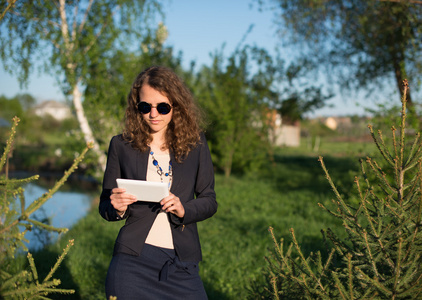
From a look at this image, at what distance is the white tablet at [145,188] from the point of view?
6.46 ft

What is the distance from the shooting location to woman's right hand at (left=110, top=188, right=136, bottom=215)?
2.07 m

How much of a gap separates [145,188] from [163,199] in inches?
4.3

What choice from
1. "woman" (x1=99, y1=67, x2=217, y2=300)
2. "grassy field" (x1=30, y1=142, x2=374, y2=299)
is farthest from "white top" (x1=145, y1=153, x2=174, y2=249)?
"grassy field" (x1=30, y1=142, x2=374, y2=299)

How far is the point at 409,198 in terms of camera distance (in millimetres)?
2047

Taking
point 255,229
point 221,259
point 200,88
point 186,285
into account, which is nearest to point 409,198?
point 186,285

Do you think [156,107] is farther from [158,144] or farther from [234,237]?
[234,237]

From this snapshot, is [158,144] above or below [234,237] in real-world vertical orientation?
above

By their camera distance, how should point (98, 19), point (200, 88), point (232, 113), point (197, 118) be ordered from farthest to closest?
point (200, 88), point (232, 113), point (98, 19), point (197, 118)

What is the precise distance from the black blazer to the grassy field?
27.4 inches

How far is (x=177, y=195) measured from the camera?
2.40 metres

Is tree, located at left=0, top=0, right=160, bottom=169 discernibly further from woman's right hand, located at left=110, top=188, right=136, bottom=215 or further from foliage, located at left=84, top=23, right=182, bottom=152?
woman's right hand, located at left=110, top=188, right=136, bottom=215

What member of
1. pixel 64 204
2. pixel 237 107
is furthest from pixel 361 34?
pixel 64 204

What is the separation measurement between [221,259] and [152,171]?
12.8ft

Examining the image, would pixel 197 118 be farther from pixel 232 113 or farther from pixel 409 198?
pixel 232 113
